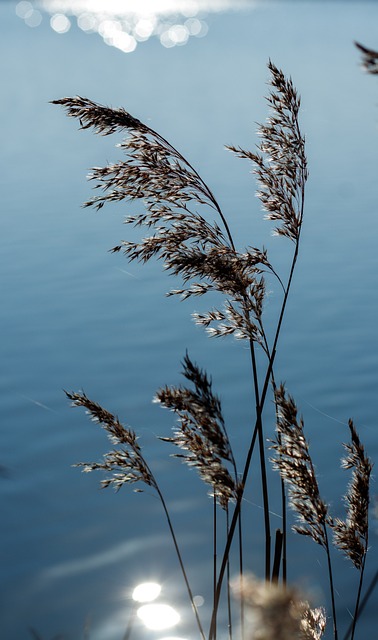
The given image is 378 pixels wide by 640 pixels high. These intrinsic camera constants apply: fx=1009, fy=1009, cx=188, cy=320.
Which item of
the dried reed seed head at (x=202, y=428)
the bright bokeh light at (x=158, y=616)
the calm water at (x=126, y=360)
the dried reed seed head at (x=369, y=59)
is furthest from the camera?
the calm water at (x=126, y=360)

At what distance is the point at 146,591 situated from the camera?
5227mm

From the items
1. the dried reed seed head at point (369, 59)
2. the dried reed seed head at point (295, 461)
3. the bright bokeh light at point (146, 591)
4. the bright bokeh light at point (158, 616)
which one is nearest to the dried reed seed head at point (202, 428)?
the dried reed seed head at point (295, 461)

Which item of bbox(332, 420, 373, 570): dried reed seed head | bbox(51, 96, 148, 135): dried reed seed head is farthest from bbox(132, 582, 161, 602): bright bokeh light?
bbox(51, 96, 148, 135): dried reed seed head

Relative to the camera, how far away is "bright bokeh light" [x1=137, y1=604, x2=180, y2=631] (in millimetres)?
4844

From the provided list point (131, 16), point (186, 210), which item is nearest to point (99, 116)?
point (186, 210)

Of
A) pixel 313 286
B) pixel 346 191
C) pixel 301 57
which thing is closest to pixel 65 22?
pixel 301 57

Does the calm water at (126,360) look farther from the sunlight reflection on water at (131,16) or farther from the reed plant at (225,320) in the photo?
the sunlight reflection on water at (131,16)

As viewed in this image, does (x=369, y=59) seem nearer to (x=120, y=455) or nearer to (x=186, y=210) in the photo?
(x=186, y=210)

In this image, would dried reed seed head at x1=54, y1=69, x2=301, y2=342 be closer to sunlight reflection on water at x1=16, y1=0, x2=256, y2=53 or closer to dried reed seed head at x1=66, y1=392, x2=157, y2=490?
dried reed seed head at x1=66, y1=392, x2=157, y2=490

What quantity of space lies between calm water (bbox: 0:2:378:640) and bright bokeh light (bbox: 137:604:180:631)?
0.07 m

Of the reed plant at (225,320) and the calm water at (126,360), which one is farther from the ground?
the calm water at (126,360)

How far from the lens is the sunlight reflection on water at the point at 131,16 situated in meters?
70.8

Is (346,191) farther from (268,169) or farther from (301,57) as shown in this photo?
(301,57)

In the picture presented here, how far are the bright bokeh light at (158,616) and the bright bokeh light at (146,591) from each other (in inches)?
3.3
